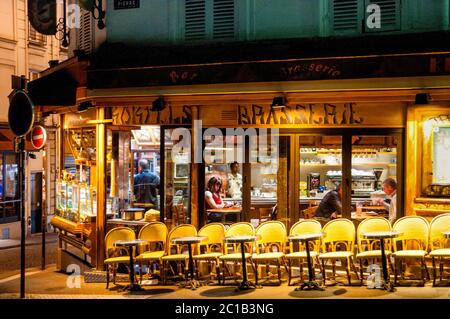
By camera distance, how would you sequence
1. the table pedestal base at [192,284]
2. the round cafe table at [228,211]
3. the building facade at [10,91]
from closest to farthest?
the table pedestal base at [192,284]
the round cafe table at [228,211]
the building facade at [10,91]

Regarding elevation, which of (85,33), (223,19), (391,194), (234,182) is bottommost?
(391,194)

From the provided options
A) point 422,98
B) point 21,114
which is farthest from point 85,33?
point 422,98

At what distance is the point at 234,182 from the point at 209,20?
334 cm

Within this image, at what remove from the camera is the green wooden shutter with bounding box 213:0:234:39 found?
39.6ft

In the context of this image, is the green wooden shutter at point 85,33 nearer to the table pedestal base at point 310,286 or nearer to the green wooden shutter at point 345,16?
the green wooden shutter at point 345,16

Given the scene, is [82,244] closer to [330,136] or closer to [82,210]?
[82,210]

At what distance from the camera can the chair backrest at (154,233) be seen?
1145cm

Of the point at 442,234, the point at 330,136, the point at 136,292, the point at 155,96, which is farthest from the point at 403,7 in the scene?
the point at 136,292

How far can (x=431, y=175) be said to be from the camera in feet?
35.2

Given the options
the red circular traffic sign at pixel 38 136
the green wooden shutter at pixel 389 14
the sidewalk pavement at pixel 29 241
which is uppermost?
the green wooden shutter at pixel 389 14

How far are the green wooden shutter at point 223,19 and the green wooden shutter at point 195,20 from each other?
27 centimetres

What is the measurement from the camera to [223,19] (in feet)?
39.9

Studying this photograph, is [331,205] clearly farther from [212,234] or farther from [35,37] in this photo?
[35,37]

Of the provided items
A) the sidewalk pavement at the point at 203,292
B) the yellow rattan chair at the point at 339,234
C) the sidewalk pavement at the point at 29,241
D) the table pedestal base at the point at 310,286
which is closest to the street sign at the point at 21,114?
the sidewalk pavement at the point at 203,292
